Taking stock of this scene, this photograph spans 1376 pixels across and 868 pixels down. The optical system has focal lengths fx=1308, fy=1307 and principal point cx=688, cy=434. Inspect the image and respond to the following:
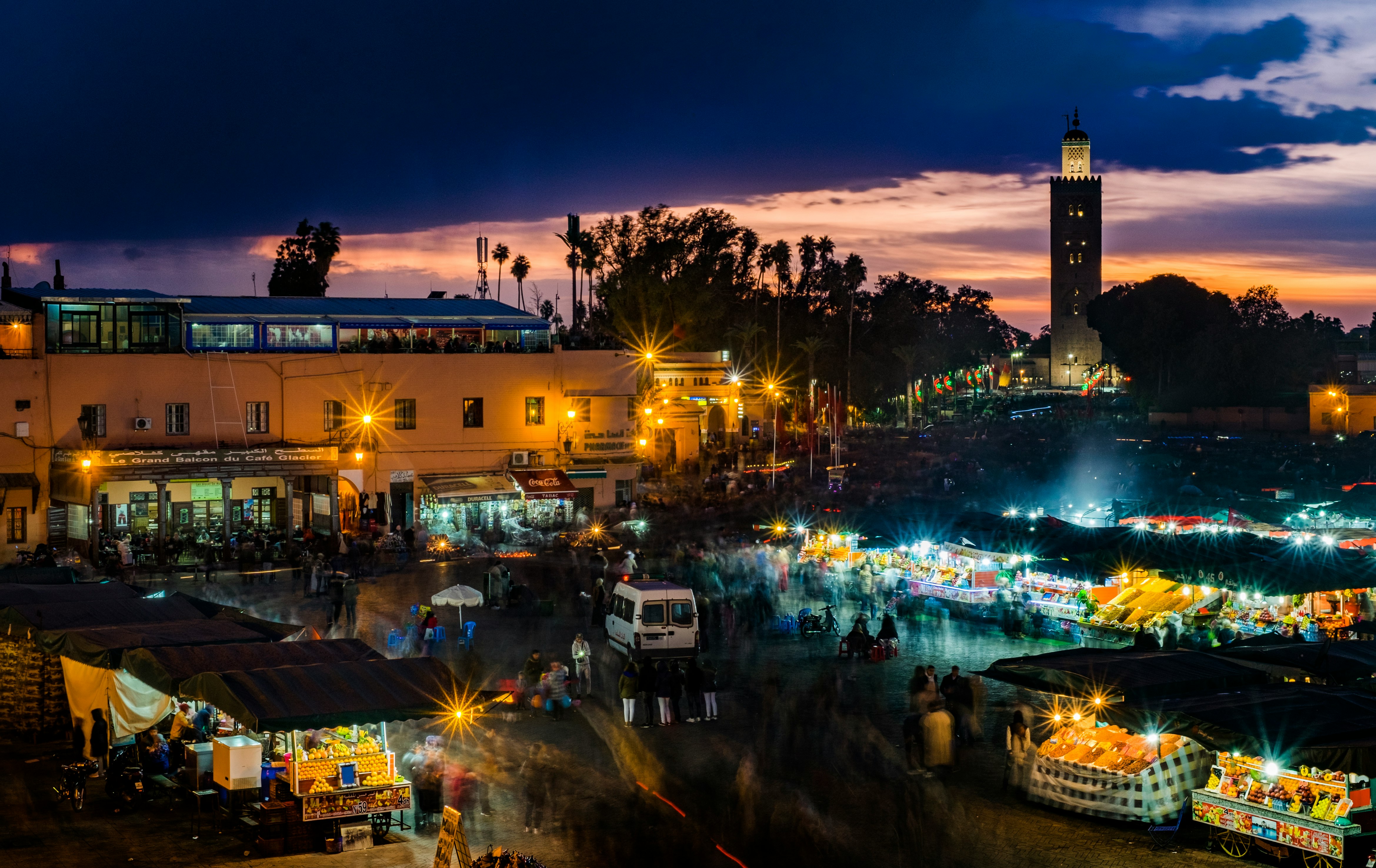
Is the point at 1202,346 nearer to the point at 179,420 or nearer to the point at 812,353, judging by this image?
the point at 812,353

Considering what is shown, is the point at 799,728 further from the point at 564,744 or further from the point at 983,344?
the point at 983,344

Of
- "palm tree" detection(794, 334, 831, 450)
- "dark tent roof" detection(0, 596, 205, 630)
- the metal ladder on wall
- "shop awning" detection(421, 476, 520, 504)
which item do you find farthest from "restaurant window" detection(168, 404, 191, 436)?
"palm tree" detection(794, 334, 831, 450)

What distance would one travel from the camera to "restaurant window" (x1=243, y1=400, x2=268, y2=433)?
3906 cm

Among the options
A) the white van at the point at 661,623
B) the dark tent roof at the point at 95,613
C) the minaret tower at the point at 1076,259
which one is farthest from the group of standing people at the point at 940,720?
the minaret tower at the point at 1076,259

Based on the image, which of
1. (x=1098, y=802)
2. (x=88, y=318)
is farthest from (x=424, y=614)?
(x=88, y=318)

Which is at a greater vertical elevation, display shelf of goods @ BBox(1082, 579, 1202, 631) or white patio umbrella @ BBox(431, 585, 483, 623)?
white patio umbrella @ BBox(431, 585, 483, 623)

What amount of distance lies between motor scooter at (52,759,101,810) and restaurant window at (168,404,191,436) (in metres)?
25.1

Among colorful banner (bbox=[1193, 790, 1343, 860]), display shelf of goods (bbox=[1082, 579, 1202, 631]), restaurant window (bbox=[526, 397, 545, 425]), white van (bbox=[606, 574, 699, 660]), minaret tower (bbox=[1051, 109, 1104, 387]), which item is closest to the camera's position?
colorful banner (bbox=[1193, 790, 1343, 860])

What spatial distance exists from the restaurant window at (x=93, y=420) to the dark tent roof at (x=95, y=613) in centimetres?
2030

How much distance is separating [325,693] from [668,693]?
22.1 feet

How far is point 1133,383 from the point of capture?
120000mm

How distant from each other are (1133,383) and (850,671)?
10513 centimetres

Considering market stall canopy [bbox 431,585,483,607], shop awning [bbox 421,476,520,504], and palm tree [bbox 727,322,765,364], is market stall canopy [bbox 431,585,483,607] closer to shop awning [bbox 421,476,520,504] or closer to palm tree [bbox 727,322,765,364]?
shop awning [bbox 421,476,520,504]

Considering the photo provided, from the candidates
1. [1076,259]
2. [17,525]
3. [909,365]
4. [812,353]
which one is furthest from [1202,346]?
[17,525]
